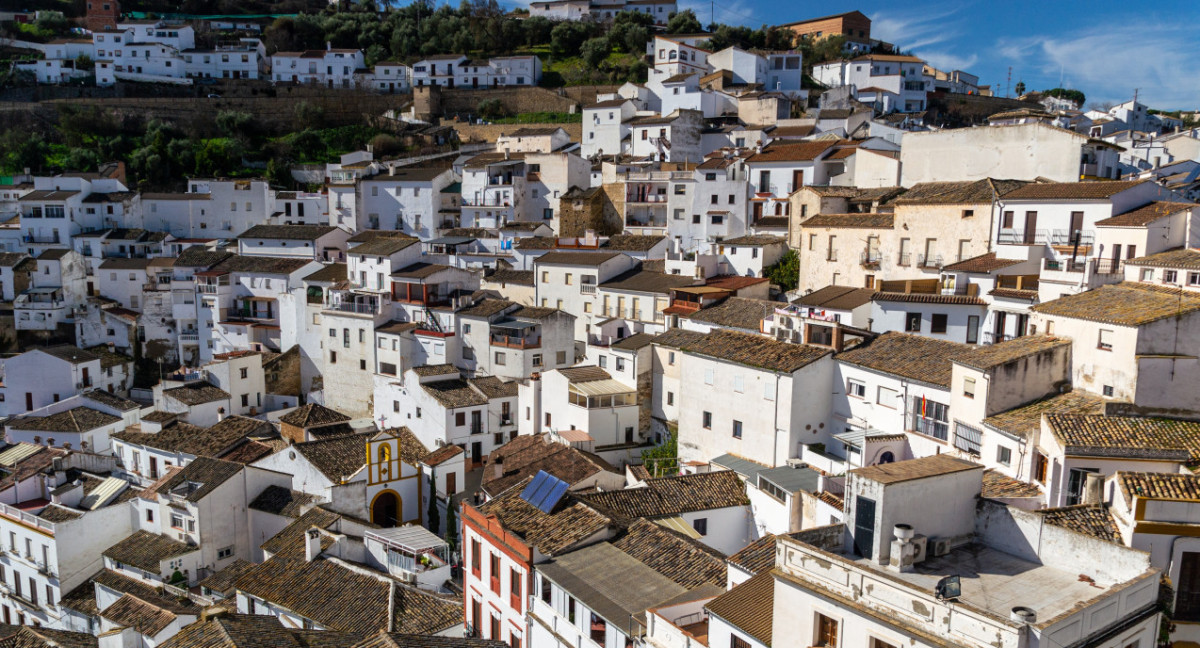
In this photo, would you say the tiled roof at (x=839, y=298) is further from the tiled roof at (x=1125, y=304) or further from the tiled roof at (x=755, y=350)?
the tiled roof at (x=1125, y=304)

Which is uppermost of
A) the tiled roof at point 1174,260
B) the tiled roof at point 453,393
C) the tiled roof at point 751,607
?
the tiled roof at point 1174,260

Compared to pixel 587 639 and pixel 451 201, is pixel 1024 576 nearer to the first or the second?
pixel 587 639

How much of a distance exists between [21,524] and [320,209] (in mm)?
27305

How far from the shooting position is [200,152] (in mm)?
59906

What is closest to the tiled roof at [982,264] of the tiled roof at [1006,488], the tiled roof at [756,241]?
the tiled roof at [756,241]

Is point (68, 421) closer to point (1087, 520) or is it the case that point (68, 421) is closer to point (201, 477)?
point (201, 477)

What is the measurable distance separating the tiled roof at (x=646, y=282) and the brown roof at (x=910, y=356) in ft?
33.0

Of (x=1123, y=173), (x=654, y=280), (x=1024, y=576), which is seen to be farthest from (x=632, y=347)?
(x=1123, y=173)

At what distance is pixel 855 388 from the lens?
24516 mm

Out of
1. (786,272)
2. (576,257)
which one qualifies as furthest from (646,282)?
(786,272)

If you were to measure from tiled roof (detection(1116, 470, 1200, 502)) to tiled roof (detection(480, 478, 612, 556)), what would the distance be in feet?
31.8

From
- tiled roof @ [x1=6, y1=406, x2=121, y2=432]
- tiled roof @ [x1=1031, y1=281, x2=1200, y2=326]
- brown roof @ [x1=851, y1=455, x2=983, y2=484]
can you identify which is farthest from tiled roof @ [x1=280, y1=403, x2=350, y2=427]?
tiled roof @ [x1=1031, y1=281, x2=1200, y2=326]

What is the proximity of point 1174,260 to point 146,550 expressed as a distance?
104 feet

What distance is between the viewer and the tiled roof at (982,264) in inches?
1038
